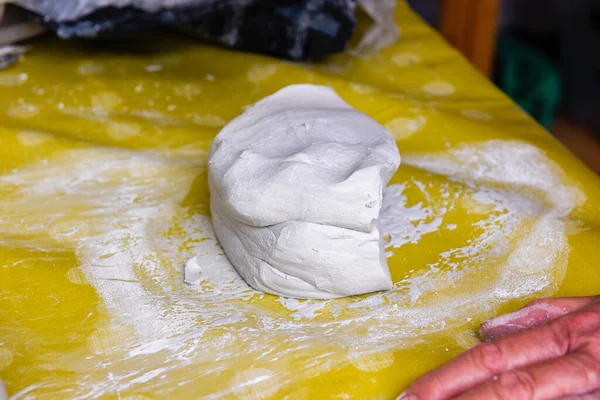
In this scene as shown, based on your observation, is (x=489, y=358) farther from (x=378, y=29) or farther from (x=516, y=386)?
(x=378, y=29)

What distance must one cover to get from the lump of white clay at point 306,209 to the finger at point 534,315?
0.18 metres

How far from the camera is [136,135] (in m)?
1.46

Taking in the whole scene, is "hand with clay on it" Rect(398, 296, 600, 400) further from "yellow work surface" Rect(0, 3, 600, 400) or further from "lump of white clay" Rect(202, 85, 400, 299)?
"lump of white clay" Rect(202, 85, 400, 299)

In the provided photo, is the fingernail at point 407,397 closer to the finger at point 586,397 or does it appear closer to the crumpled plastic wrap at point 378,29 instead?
the finger at point 586,397

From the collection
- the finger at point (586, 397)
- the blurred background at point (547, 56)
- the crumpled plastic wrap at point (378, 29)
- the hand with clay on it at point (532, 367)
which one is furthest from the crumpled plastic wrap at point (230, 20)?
the finger at point (586, 397)

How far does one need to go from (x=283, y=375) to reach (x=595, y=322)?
1.47 ft

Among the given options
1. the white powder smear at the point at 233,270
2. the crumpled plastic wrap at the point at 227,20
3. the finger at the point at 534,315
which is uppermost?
the crumpled plastic wrap at the point at 227,20

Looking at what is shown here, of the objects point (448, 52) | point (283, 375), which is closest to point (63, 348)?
point (283, 375)

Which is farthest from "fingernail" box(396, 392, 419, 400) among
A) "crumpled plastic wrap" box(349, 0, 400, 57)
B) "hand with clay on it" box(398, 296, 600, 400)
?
"crumpled plastic wrap" box(349, 0, 400, 57)

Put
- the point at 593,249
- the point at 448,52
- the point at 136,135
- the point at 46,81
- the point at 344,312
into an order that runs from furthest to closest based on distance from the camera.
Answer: the point at 448,52 < the point at 46,81 < the point at 136,135 < the point at 593,249 < the point at 344,312

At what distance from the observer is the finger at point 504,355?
30.9 inches

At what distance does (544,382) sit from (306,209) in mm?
422

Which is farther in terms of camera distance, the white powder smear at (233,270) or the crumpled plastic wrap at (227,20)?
the crumpled plastic wrap at (227,20)

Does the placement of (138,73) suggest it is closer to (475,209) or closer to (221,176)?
(221,176)
